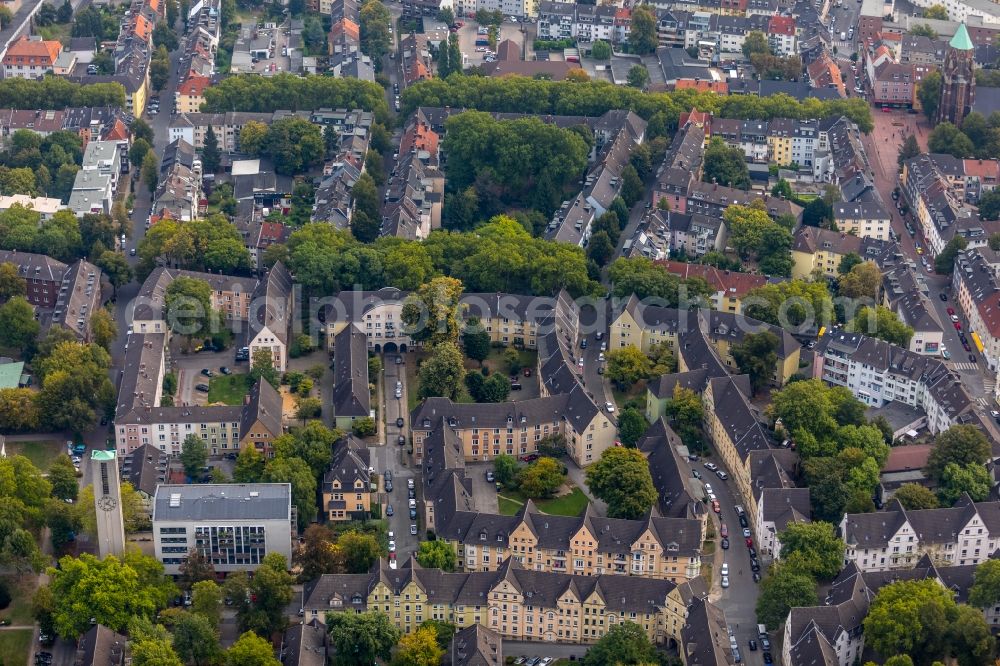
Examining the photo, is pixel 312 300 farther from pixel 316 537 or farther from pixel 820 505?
pixel 820 505

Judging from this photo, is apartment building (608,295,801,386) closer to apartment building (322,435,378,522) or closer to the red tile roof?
the red tile roof

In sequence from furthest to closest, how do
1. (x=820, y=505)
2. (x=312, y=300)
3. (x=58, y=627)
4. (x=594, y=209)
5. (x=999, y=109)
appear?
(x=999, y=109), (x=594, y=209), (x=312, y=300), (x=820, y=505), (x=58, y=627)

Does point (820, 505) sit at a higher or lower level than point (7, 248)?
higher

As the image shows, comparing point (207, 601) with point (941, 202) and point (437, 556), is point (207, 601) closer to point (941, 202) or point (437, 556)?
point (437, 556)

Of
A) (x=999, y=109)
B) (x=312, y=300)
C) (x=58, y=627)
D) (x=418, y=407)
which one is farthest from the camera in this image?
(x=999, y=109)

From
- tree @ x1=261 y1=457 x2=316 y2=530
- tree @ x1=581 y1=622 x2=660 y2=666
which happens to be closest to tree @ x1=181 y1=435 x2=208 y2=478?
tree @ x1=261 y1=457 x2=316 y2=530

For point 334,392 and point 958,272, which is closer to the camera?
point 334,392

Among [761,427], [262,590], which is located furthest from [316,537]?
[761,427]

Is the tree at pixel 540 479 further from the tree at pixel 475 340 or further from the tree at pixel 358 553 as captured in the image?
the tree at pixel 475 340
